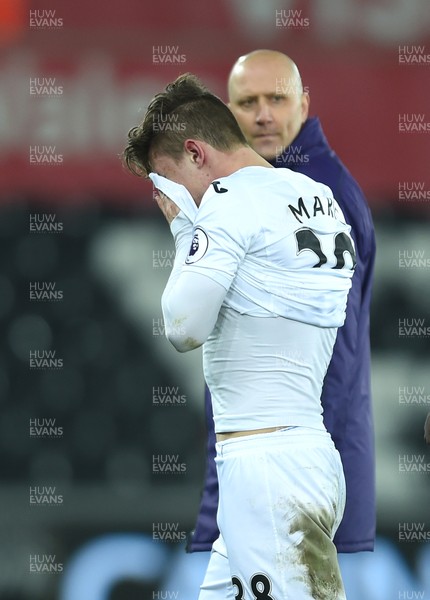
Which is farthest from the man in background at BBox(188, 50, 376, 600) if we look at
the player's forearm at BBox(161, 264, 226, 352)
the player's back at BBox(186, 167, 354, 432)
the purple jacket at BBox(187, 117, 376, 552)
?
the player's forearm at BBox(161, 264, 226, 352)

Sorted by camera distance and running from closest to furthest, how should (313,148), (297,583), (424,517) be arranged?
(297,583) < (313,148) < (424,517)

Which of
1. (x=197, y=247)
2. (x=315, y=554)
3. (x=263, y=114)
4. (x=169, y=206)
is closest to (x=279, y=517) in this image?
(x=315, y=554)

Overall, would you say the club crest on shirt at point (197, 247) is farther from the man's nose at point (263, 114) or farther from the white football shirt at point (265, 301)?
the man's nose at point (263, 114)

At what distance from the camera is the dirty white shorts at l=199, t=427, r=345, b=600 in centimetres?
189

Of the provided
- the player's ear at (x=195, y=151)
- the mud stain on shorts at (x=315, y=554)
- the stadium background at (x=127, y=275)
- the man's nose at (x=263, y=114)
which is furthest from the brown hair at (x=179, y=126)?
the stadium background at (x=127, y=275)

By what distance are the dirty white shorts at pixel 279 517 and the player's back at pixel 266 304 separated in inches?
1.9

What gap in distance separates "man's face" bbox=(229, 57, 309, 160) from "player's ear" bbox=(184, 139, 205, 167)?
78 cm

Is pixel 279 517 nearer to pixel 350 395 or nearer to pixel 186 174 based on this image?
pixel 186 174

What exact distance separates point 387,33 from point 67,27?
105cm

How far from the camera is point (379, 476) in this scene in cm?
370

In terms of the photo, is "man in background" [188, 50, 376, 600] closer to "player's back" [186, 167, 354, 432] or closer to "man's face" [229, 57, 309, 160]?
"man's face" [229, 57, 309, 160]

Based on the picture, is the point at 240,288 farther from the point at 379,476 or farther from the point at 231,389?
the point at 379,476

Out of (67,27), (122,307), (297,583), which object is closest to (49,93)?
(67,27)

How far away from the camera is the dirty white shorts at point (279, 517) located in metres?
1.89
